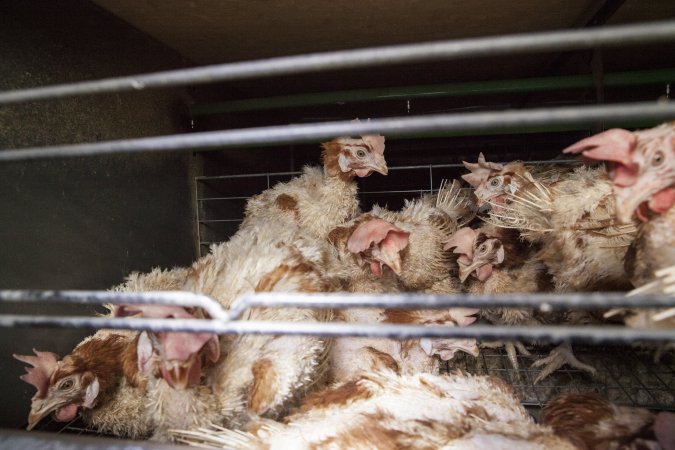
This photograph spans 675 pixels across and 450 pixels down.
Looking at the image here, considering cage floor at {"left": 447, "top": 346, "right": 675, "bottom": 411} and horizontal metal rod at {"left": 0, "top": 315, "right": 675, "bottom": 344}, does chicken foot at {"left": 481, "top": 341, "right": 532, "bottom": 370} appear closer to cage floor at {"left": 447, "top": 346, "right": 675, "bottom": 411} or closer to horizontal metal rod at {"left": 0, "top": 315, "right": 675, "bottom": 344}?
cage floor at {"left": 447, "top": 346, "right": 675, "bottom": 411}

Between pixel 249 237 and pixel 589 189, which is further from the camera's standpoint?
pixel 249 237

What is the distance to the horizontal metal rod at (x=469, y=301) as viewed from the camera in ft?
1.61

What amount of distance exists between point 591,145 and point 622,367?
135cm

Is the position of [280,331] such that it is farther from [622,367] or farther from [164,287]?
[622,367]

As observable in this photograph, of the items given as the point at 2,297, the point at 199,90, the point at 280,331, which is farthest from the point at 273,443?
the point at 199,90

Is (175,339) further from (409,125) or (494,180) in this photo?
(494,180)

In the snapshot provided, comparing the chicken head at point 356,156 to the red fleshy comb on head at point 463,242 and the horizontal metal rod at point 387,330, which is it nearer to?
the red fleshy comb on head at point 463,242

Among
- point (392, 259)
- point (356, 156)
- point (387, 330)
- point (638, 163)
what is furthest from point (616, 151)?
point (356, 156)

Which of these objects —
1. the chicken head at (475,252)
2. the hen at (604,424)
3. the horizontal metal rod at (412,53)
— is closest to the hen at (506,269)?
the chicken head at (475,252)

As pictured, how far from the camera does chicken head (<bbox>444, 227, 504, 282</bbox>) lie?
178 cm

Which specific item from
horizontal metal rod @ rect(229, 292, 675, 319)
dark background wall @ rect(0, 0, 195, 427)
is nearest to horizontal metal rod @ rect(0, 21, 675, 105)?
horizontal metal rod @ rect(229, 292, 675, 319)

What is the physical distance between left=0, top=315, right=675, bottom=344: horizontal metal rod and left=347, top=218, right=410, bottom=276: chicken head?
3.15 feet

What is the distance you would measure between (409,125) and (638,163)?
0.64 meters

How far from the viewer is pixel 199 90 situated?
2.44 m
